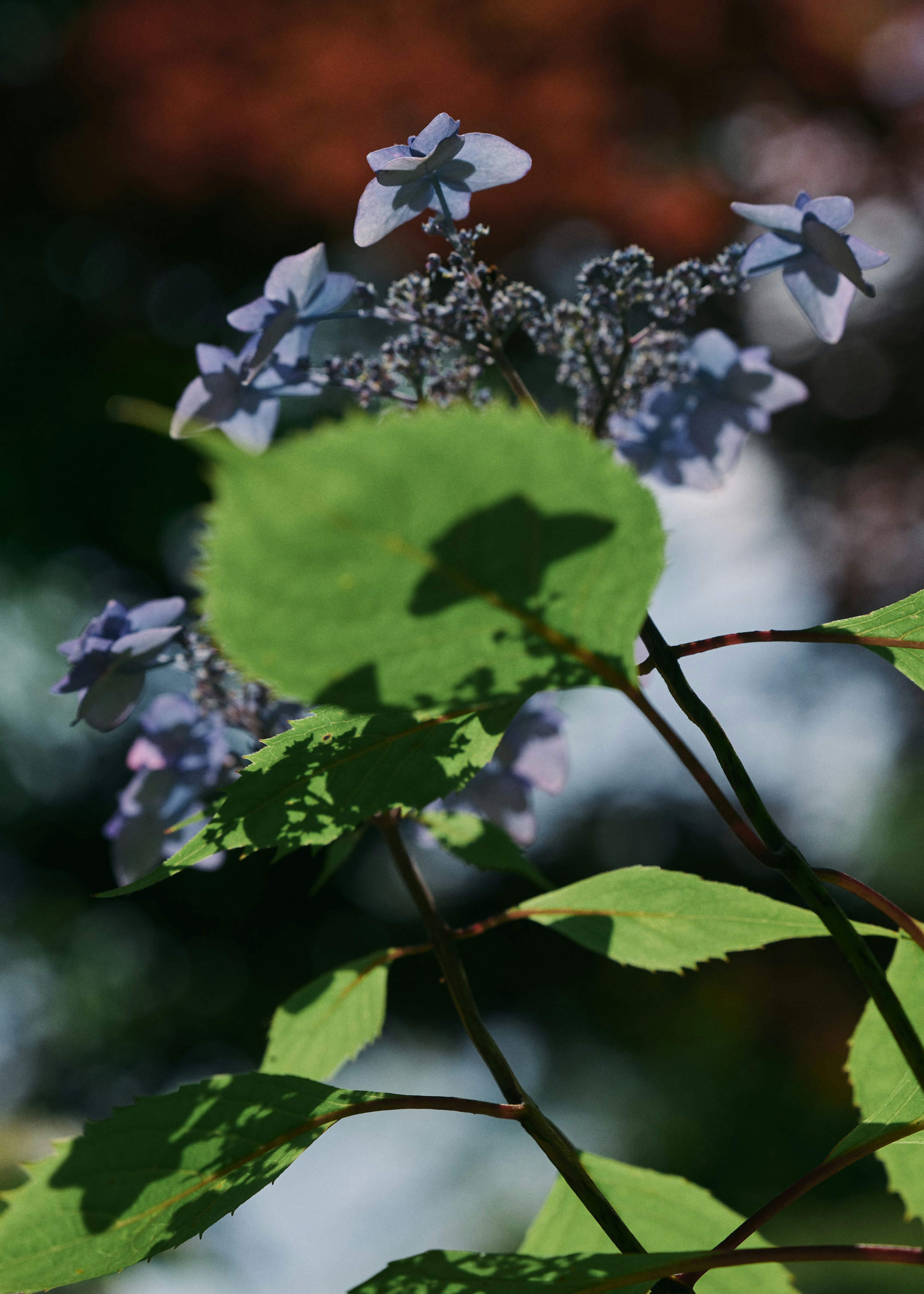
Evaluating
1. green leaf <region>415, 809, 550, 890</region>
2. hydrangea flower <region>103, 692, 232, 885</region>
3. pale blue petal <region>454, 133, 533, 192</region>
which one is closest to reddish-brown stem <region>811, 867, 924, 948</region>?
green leaf <region>415, 809, 550, 890</region>

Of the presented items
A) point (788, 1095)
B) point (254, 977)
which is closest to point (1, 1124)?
point (254, 977)

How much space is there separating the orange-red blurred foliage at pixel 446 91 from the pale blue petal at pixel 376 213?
4.16 metres

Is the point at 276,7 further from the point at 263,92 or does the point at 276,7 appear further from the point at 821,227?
the point at 821,227

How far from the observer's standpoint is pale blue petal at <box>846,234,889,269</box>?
1.65ft

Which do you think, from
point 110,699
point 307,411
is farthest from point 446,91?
point 110,699

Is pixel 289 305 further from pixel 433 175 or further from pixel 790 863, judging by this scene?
pixel 790 863

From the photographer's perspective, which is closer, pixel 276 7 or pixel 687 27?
pixel 276 7

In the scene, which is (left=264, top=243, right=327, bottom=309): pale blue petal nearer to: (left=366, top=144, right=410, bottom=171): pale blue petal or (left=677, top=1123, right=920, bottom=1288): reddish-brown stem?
(left=366, top=144, right=410, bottom=171): pale blue petal

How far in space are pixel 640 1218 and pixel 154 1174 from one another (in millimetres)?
293

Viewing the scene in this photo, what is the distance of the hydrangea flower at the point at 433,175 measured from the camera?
0.46 m

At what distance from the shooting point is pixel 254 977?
4.20 metres

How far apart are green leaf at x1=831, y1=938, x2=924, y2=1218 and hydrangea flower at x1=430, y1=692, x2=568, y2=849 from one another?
322mm

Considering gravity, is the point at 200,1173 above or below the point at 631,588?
below

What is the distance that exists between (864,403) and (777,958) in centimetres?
303
